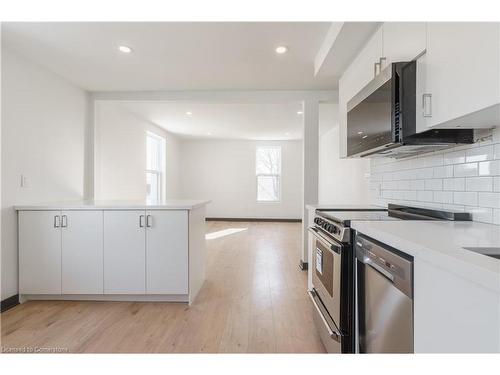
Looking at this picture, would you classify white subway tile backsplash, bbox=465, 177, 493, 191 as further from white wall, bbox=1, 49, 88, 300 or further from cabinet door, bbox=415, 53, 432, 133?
white wall, bbox=1, 49, 88, 300

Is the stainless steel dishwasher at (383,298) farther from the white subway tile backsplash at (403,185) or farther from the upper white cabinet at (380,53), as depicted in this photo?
the upper white cabinet at (380,53)

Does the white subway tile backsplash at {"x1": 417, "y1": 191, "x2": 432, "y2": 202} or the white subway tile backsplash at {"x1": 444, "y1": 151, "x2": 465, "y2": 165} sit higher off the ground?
the white subway tile backsplash at {"x1": 444, "y1": 151, "x2": 465, "y2": 165}

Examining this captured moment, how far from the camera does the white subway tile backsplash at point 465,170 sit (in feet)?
4.96

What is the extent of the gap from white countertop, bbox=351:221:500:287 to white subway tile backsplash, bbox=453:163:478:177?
27cm

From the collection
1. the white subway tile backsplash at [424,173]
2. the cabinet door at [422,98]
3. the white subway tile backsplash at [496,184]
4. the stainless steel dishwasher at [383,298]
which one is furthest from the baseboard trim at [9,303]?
the white subway tile backsplash at [496,184]

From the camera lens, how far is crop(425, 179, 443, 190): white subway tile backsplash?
179cm

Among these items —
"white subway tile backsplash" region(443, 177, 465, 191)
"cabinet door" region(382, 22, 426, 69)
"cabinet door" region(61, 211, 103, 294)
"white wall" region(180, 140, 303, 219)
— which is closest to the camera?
"cabinet door" region(382, 22, 426, 69)

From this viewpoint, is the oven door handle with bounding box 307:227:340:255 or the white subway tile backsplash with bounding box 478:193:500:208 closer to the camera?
the white subway tile backsplash with bounding box 478:193:500:208

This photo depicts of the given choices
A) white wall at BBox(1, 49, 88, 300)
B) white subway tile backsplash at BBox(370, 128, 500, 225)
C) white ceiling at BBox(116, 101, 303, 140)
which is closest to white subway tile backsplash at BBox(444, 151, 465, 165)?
white subway tile backsplash at BBox(370, 128, 500, 225)
